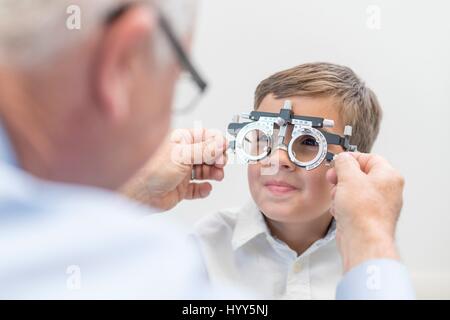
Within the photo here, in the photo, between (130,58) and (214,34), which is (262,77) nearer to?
(214,34)

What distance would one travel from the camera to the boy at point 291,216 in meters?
0.99

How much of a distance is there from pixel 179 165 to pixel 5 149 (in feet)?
1.95

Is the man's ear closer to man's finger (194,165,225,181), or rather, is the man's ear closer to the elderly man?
the elderly man

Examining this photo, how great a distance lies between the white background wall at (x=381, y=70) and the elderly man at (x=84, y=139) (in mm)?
529

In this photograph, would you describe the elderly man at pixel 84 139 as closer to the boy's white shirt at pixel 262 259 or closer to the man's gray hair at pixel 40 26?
the man's gray hair at pixel 40 26

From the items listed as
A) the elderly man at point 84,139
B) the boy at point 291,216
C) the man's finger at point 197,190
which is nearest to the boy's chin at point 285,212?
the boy at point 291,216

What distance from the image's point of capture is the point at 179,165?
1019 mm

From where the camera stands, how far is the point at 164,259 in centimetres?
44

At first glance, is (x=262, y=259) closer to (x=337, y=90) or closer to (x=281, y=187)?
(x=281, y=187)

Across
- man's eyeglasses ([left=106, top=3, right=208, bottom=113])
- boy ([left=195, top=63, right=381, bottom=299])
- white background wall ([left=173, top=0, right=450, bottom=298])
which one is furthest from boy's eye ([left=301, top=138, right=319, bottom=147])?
man's eyeglasses ([left=106, top=3, right=208, bottom=113])

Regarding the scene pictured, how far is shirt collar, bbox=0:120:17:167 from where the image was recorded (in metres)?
0.43
